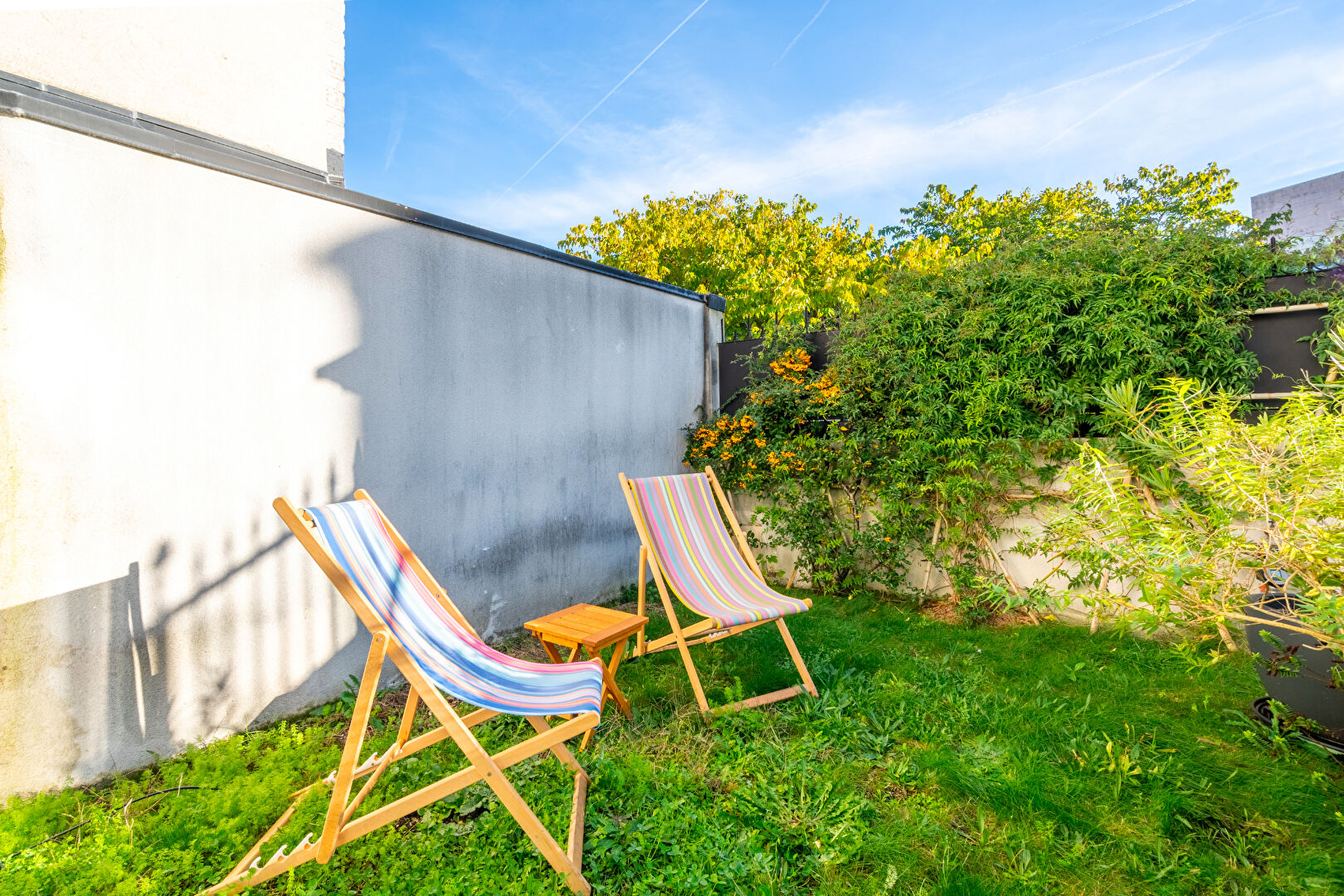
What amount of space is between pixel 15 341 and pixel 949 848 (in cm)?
354

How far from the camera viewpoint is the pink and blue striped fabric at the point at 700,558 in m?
2.84

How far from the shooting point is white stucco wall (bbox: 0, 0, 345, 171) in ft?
12.3

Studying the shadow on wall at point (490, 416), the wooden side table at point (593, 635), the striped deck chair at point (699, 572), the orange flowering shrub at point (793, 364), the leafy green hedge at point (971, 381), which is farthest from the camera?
the orange flowering shrub at point (793, 364)

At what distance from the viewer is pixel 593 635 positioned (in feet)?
8.09

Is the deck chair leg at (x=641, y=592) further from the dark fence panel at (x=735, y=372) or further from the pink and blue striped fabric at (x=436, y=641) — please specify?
the dark fence panel at (x=735, y=372)

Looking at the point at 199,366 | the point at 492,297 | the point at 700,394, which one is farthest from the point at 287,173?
the point at 700,394

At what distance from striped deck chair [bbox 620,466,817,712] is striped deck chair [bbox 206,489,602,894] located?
2.55ft

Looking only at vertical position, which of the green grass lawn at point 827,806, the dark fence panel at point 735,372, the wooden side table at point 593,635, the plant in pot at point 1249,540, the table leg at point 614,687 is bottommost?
the green grass lawn at point 827,806

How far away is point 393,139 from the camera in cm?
1008

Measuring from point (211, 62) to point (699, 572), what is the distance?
17.9 feet

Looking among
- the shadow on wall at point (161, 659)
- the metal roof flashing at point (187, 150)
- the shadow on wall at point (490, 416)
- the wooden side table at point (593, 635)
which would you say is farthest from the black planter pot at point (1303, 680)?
the metal roof flashing at point (187, 150)

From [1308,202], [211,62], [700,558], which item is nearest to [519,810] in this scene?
[700,558]

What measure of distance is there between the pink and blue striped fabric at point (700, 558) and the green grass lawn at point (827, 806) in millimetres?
451

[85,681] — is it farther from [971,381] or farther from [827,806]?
[971,381]
